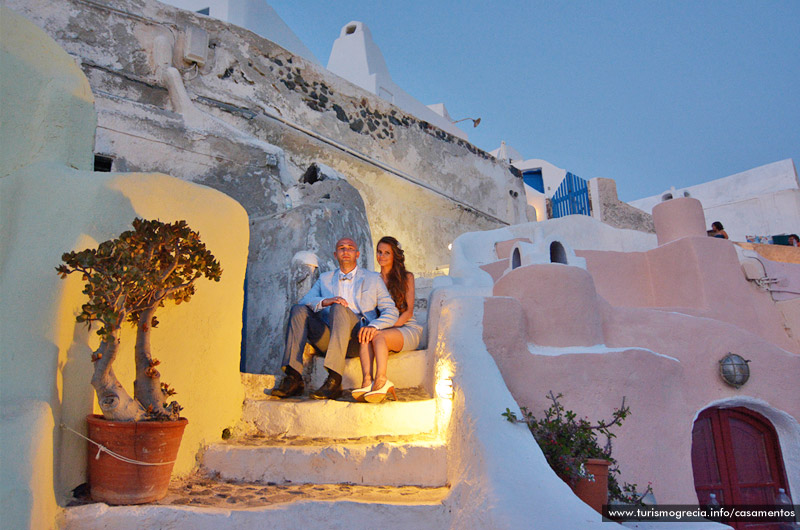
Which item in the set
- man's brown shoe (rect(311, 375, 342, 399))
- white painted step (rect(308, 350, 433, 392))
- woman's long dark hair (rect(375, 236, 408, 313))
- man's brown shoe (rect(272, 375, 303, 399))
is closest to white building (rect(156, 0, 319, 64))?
woman's long dark hair (rect(375, 236, 408, 313))

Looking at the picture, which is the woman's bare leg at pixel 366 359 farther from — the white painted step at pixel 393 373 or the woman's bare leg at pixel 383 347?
the white painted step at pixel 393 373

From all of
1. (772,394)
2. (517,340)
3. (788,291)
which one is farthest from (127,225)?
(788,291)

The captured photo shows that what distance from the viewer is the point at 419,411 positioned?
3480 millimetres

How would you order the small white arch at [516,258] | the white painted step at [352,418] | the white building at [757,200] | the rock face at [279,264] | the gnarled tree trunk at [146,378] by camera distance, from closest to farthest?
1. the gnarled tree trunk at [146,378]
2. the white painted step at [352,418]
3. the rock face at [279,264]
4. the small white arch at [516,258]
5. the white building at [757,200]

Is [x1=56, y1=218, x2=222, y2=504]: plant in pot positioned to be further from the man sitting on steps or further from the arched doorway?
the arched doorway

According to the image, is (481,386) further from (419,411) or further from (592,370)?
(592,370)

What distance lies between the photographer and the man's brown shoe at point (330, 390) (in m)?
3.70

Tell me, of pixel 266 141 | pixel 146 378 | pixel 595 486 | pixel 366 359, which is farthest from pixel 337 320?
pixel 266 141

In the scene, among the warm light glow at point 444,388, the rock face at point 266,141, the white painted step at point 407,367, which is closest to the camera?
the warm light glow at point 444,388

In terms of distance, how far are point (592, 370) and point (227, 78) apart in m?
8.95

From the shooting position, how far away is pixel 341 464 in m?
3.04

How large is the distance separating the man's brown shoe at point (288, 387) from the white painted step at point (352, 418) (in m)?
0.19

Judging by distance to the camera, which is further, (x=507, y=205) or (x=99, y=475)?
(x=507, y=205)

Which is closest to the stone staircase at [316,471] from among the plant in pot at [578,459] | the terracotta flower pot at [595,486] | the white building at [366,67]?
the plant in pot at [578,459]
